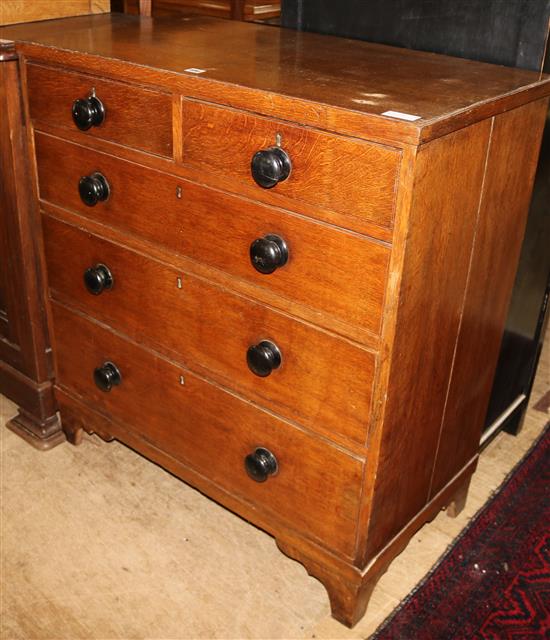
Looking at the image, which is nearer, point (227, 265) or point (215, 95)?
point (215, 95)

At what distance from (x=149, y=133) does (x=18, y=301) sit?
686mm

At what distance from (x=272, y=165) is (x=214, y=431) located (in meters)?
0.62

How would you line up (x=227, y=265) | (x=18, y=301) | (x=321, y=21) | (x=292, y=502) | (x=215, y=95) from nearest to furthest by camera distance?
(x=215, y=95) < (x=227, y=265) < (x=292, y=502) < (x=321, y=21) < (x=18, y=301)

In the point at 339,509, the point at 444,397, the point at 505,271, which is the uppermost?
the point at 505,271

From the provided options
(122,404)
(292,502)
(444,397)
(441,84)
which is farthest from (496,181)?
(122,404)

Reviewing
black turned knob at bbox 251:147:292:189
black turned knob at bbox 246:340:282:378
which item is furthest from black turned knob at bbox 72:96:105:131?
black turned knob at bbox 246:340:282:378

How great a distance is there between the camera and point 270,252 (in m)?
1.28

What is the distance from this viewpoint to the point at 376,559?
150 cm

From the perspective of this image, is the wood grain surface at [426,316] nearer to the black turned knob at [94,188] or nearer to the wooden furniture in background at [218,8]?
the black turned knob at [94,188]

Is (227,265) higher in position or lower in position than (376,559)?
higher

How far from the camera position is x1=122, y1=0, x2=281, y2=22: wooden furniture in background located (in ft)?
9.70

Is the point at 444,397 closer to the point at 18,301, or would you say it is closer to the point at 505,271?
the point at 505,271

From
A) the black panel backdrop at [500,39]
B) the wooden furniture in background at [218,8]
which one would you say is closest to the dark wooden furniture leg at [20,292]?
the black panel backdrop at [500,39]

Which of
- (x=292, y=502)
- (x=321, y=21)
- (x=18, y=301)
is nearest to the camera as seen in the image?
(x=292, y=502)
